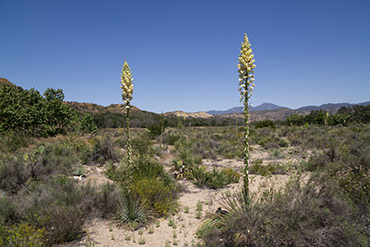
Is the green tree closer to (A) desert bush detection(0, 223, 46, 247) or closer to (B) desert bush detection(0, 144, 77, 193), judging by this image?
(B) desert bush detection(0, 144, 77, 193)

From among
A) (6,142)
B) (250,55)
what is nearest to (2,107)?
(6,142)

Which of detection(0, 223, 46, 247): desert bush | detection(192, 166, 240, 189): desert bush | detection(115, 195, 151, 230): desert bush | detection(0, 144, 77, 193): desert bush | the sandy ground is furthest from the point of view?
detection(192, 166, 240, 189): desert bush

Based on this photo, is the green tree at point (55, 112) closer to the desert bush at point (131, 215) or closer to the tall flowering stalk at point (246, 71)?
the desert bush at point (131, 215)

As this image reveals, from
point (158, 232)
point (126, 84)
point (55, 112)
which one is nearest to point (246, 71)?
point (126, 84)

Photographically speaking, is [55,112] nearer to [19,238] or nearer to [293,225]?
[19,238]

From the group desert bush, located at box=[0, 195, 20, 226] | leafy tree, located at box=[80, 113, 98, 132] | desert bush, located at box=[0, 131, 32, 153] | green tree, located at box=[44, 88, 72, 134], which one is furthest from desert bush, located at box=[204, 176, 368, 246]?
leafy tree, located at box=[80, 113, 98, 132]

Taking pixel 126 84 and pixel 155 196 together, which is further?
pixel 155 196

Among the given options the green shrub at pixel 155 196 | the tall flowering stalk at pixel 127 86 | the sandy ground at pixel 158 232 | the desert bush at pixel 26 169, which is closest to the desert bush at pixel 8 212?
the sandy ground at pixel 158 232

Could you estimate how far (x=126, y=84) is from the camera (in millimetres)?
4555

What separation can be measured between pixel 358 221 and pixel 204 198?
383cm

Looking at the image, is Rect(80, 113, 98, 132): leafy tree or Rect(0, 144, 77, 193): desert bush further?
Rect(80, 113, 98, 132): leafy tree

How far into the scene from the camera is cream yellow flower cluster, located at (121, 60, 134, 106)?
4.51 metres

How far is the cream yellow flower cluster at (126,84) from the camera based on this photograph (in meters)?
4.51

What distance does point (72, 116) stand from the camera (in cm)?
1620
